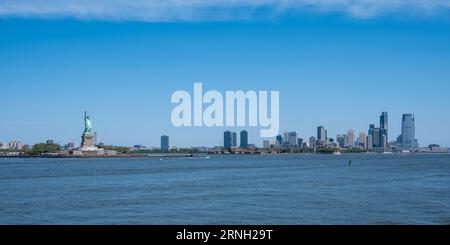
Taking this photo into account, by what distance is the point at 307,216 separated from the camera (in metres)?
22.5

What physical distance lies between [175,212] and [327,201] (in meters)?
8.53

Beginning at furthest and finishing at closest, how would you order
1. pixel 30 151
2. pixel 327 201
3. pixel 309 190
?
pixel 30 151 < pixel 309 190 < pixel 327 201

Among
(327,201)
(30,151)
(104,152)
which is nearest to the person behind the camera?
(327,201)

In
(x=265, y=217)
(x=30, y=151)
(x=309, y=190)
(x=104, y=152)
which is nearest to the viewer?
(x=265, y=217)
